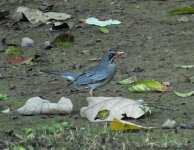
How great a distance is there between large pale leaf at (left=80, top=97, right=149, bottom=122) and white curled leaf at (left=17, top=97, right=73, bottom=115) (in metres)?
0.14

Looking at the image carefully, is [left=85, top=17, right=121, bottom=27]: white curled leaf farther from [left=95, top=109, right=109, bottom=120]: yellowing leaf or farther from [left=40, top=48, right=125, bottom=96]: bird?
[left=95, top=109, right=109, bottom=120]: yellowing leaf

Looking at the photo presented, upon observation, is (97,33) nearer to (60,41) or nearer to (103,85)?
(60,41)

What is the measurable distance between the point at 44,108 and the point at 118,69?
6.67ft

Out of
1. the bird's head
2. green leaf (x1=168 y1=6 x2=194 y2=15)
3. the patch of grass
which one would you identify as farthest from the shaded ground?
the bird's head

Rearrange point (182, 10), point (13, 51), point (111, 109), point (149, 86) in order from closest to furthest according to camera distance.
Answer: point (111, 109), point (149, 86), point (13, 51), point (182, 10)

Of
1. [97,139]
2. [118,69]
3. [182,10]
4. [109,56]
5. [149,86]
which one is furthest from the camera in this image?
[182,10]

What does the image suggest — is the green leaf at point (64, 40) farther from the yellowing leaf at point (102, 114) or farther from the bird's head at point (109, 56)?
the yellowing leaf at point (102, 114)

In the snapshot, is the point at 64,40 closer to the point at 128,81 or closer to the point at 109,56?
the point at 128,81

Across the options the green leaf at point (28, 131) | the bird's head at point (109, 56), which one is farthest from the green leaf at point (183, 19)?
the green leaf at point (28, 131)

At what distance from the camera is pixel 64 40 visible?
971cm

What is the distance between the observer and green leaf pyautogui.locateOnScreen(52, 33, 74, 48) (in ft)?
31.7

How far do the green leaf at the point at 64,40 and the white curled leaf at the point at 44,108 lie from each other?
305cm

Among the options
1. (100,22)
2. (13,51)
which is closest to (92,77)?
(13,51)

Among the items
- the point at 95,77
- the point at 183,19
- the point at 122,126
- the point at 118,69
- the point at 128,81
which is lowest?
the point at 183,19
